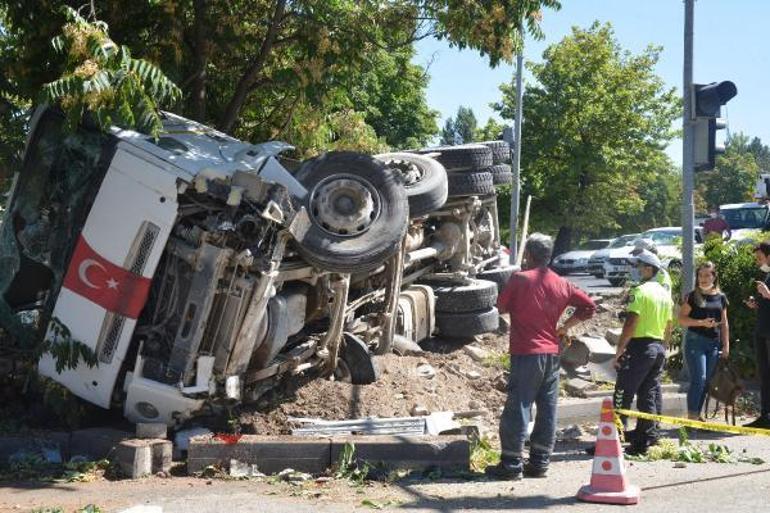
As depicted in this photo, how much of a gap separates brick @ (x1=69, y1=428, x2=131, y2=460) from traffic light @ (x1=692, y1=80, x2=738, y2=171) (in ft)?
20.4

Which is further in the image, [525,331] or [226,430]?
[226,430]

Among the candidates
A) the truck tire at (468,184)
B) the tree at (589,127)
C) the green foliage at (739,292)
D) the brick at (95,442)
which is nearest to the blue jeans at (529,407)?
the brick at (95,442)

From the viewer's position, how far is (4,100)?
8.48m

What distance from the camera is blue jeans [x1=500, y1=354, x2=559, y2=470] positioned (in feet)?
21.8

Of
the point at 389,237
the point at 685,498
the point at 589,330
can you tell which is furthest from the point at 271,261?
the point at 589,330

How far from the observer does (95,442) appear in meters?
7.12

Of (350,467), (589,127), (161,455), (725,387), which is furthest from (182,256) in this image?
(589,127)

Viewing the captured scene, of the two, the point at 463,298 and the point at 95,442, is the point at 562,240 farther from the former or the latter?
the point at 95,442

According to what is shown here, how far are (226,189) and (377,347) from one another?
2.85 m

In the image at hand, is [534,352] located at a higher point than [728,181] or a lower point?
lower

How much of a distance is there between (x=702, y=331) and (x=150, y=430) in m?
4.67

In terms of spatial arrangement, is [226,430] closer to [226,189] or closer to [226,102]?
[226,189]

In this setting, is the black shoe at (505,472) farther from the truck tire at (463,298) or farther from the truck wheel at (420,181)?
the truck tire at (463,298)

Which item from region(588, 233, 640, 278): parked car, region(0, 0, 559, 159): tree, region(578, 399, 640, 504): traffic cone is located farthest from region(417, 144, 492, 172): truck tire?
region(588, 233, 640, 278): parked car
